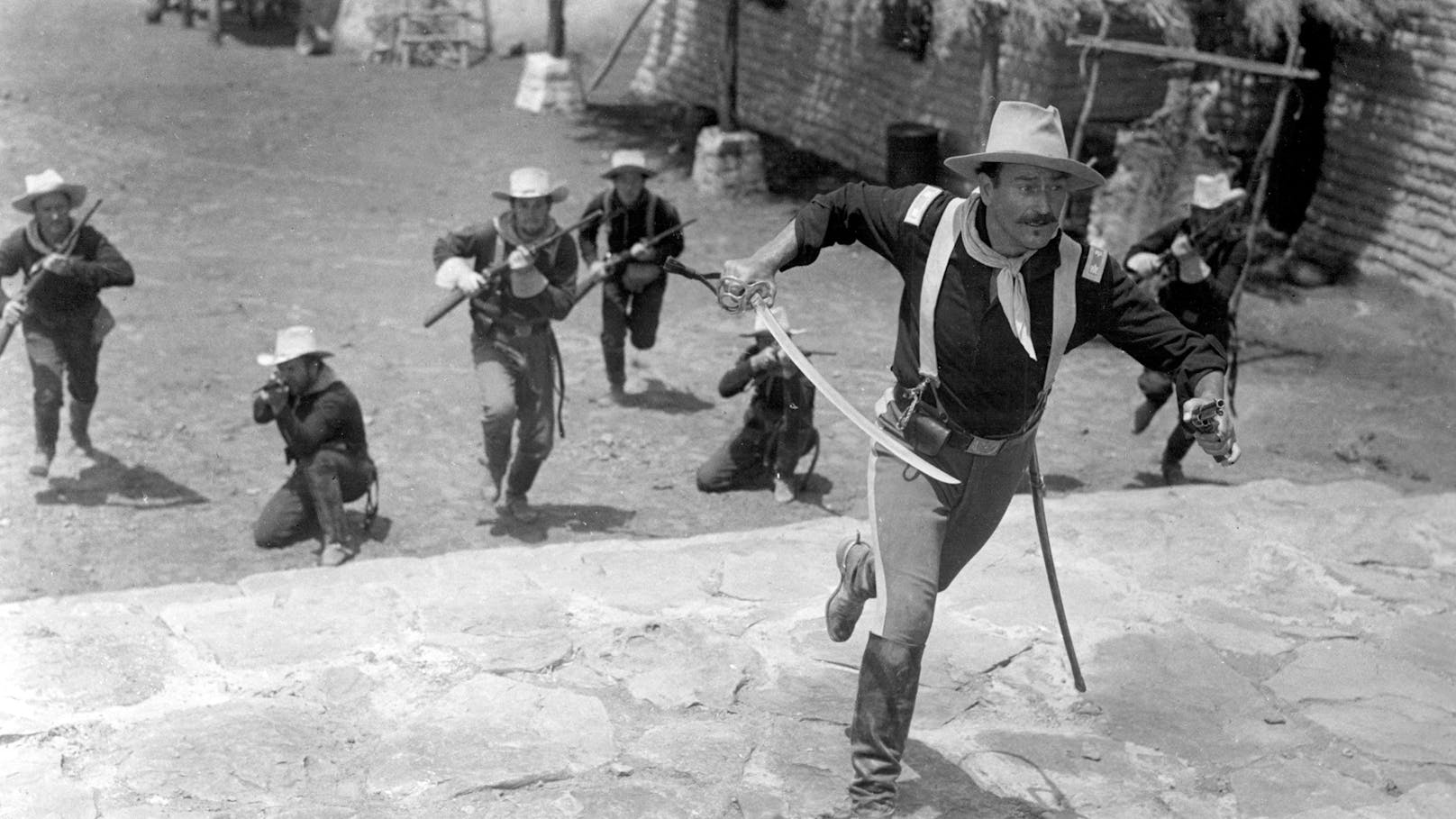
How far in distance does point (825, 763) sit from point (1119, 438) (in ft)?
21.9

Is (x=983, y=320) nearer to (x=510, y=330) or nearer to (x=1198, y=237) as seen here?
(x=510, y=330)

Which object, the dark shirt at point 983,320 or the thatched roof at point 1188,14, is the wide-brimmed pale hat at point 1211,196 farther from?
the dark shirt at point 983,320

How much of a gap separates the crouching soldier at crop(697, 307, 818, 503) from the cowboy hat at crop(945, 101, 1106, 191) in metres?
4.32

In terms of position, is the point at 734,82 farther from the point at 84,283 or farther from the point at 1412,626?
the point at 1412,626

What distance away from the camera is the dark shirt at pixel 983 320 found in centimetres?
472

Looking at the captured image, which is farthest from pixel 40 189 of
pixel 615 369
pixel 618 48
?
pixel 618 48

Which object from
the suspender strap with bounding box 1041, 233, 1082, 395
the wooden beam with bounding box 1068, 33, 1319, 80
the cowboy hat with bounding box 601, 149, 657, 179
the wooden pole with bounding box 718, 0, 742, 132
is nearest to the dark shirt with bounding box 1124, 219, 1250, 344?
the wooden beam with bounding box 1068, 33, 1319, 80

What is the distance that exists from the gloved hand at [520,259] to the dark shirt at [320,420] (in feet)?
3.65

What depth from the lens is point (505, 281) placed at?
8.58m

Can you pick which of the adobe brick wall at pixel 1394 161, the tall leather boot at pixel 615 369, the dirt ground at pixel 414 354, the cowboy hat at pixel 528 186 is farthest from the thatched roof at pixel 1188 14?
the cowboy hat at pixel 528 186

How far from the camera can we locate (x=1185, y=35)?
13.8 metres

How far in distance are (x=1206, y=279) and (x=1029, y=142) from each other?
510 cm

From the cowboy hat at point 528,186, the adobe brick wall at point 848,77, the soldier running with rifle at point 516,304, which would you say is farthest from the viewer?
the adobe brick wall at point 848,77

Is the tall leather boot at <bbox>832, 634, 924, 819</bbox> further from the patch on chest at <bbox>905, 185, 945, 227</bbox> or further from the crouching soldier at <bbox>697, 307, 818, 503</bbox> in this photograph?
the crouching soldier at <bbox>697, 307, 818, 503</bbox>
